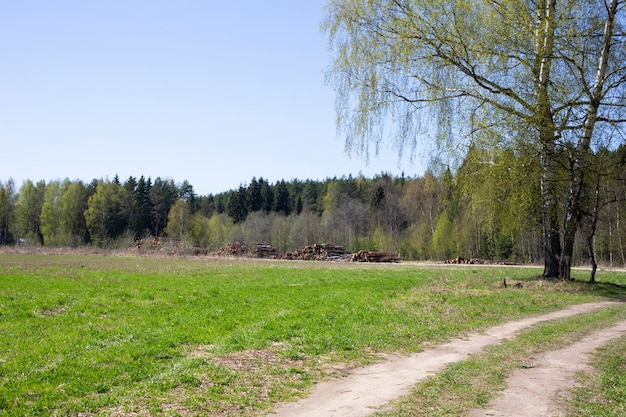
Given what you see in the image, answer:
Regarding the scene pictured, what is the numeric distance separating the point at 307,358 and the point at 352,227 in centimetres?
8828

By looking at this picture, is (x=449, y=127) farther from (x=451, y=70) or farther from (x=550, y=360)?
(x=550, y=360)

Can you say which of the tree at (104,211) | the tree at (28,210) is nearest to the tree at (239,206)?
the tree at (104,211)

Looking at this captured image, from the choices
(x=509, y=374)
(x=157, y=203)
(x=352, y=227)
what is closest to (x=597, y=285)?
(x=509, y=374)

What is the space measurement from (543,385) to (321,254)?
54.7 metres

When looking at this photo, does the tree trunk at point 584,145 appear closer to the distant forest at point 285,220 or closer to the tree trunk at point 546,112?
the tree trunk at point 546,112

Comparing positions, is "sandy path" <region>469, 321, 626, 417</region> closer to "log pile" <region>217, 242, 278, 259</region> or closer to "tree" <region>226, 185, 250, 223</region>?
"log pile" <region>217, 242, 278, 259</region>

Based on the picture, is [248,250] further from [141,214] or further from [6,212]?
[6,212]

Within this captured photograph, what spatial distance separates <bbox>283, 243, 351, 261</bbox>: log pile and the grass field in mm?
39451

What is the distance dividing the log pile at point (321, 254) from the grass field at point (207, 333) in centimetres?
3945

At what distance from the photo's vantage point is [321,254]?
62.6 metres

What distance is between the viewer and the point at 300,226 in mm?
97500

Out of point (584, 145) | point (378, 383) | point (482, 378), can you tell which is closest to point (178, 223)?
point (584, 145)

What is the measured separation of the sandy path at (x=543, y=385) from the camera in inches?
267

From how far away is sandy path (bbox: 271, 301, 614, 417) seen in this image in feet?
22.8
